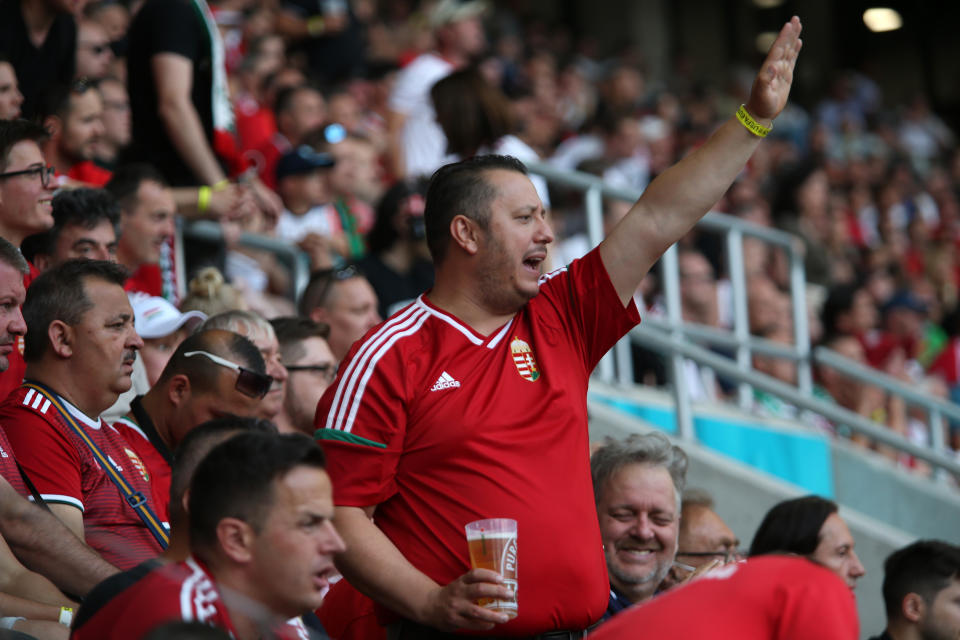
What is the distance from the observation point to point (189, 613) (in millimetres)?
2738

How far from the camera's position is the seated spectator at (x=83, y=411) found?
393cm

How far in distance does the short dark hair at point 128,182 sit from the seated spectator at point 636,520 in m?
2.54

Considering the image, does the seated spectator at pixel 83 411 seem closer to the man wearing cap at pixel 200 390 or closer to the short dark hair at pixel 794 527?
the man wearing cap at pixel 200 390

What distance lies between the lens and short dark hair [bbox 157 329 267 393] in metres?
4.55

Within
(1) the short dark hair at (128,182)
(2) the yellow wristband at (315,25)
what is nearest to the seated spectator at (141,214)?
(1) the short dark hair at (128,182)

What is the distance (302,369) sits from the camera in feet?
17.9

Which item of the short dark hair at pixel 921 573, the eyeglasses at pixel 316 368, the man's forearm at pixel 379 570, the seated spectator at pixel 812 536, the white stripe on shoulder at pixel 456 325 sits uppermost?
the white stripe on shoulder at pixel 456 325

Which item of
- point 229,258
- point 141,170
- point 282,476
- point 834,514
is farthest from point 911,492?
point 282,476

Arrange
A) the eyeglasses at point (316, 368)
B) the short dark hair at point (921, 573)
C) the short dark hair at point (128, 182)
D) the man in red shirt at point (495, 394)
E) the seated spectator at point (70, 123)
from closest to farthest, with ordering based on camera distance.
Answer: the man in red shirt at point (495, 394)
the short dark hair at point (921, 573)
the eyeglasses at point (316, 368)
the short dark hair at point (128, 182)
the seated spectator at point (70, 123)

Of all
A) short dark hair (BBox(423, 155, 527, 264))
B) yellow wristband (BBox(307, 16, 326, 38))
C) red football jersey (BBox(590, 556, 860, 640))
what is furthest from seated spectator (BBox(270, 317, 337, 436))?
yellow wristband (BBox(307, 16, 326, 38))

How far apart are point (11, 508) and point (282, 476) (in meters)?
1.12

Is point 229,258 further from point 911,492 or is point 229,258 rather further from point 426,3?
point 426,3

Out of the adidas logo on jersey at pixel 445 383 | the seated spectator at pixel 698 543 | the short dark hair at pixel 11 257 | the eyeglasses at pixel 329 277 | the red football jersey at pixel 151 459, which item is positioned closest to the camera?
the adidas logo on jersey at pixel 445 383

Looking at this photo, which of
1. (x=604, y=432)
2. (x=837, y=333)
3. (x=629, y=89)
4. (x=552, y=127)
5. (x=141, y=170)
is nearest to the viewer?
(x=141, y=170)
